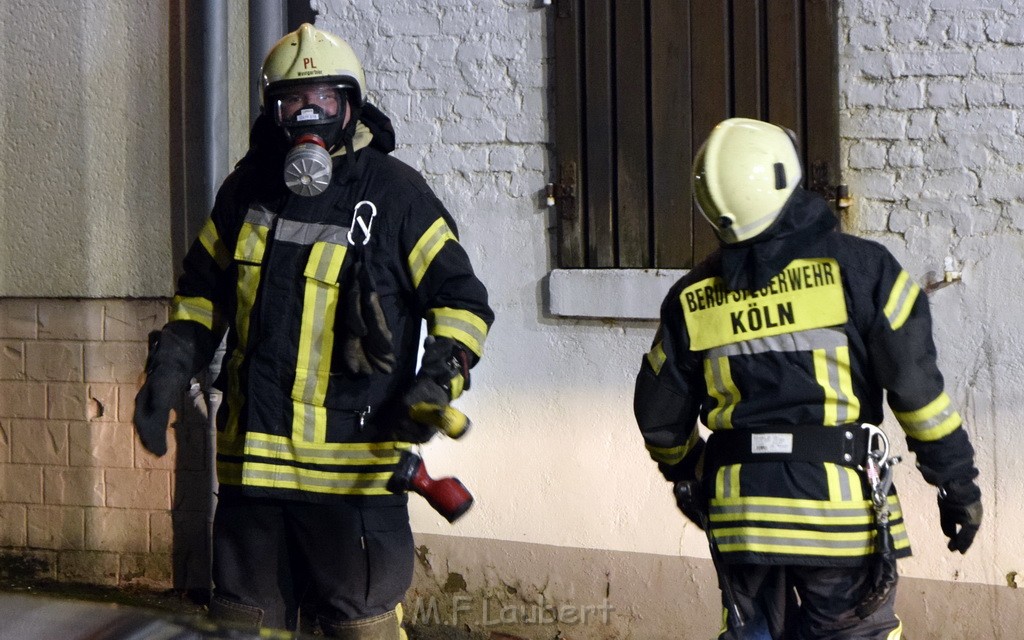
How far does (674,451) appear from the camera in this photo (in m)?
3.50

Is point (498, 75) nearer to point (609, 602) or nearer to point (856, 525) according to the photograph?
point (609, 602)

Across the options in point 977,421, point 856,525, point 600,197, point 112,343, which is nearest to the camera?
point 856,525

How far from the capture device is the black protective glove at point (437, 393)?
3.33 m

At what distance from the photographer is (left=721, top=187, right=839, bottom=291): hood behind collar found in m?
3.17

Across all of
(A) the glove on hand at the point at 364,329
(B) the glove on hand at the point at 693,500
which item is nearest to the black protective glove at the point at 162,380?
(A) the glove on hand at the point at 364,329

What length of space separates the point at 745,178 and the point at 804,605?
113 cm

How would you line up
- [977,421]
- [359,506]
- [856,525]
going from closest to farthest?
[856,525], [359,506], [977,421]

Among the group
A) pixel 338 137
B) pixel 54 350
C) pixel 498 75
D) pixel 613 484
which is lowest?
pixel 613 484

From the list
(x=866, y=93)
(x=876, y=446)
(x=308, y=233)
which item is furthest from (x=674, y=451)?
(x=866, y=93)

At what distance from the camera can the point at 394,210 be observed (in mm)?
3627

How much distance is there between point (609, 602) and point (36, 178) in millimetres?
3247

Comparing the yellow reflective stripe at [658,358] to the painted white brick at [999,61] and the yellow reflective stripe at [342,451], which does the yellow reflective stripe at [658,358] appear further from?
the painted white brick at [999,61]

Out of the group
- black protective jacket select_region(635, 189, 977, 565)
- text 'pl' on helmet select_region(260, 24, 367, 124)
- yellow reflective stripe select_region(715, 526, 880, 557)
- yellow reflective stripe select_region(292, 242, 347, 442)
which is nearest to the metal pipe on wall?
text 'pl' on helmet select_region(260, 24, 367, 124)

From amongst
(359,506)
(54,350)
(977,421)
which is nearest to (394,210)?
(359,506)
